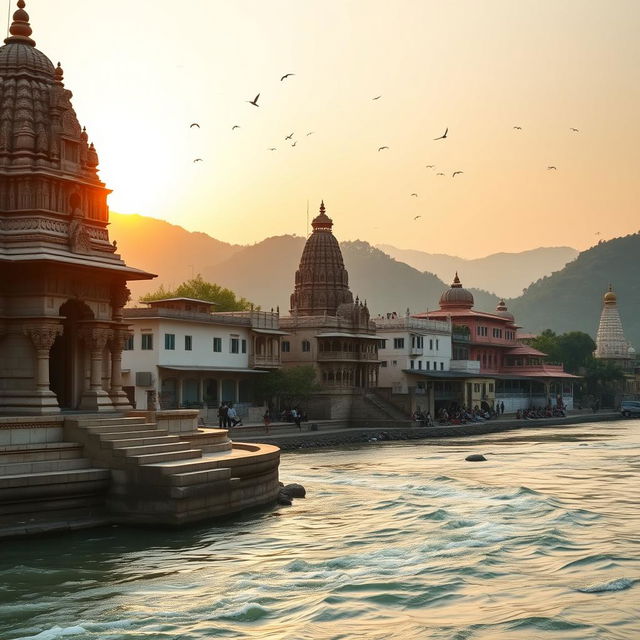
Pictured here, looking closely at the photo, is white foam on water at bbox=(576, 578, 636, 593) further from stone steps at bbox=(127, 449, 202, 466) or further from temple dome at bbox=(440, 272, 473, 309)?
temple dome at bbox=(440, 272, 473, 309)

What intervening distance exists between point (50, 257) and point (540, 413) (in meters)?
67.2

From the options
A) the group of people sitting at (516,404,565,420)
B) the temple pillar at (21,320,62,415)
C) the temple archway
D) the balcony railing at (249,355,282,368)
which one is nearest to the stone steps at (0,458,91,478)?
the temple pillar at (21,320,62,415)

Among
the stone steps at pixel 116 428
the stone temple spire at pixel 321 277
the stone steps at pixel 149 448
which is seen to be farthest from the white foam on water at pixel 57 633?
the stone temple spire at pixel 321 277

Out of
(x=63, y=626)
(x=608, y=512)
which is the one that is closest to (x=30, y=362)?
(x=63, y=626)

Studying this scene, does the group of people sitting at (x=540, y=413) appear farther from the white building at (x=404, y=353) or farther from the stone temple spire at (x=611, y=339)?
the stone temple spire at (x=611, y=339)

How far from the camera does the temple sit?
68.9 metres

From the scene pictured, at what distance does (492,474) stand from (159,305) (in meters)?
27.9

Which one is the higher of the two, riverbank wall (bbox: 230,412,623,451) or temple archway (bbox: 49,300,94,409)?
temple archway (bbox: 49,300,94,409)

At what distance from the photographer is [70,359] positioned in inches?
1025

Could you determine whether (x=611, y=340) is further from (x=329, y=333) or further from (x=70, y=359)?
(x=70, y=359)

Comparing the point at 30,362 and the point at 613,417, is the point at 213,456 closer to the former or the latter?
the point at 30,362

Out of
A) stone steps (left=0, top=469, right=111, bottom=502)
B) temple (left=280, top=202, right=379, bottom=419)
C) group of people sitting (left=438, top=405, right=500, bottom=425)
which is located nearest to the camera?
stone steps (left=0, top=469, right=111, bottom=502)

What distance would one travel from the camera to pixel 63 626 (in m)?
14.6

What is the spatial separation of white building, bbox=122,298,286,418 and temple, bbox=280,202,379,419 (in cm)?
615
